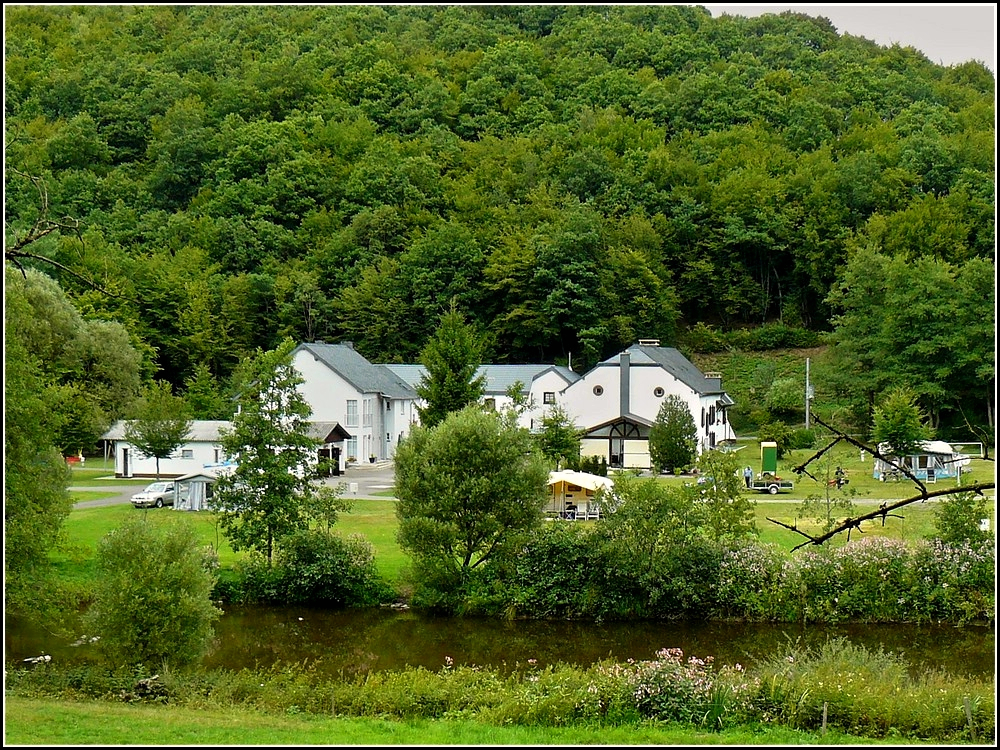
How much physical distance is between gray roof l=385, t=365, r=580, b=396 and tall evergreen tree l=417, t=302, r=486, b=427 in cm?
1057

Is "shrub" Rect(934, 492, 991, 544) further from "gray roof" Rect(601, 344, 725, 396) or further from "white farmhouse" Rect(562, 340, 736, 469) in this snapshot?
"gray roof" Rect(601, 344, 725, 396)

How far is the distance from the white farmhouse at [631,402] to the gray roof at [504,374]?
2810 millimetres

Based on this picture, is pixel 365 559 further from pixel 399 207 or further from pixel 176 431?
pixel 399 207

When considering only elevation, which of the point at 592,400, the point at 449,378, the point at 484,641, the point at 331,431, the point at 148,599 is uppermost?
the point at 449,378

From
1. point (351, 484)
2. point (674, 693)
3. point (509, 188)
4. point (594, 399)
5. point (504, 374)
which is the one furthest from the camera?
point (509, 188)

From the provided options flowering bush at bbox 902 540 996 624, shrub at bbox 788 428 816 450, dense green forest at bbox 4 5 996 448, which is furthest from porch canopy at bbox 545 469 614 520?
dense green forest at bbox 4 5 996 448

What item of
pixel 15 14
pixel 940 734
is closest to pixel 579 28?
pixel 15 14

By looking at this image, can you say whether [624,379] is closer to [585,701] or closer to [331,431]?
[331,431]

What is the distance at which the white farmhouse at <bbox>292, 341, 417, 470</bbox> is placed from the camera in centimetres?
4506

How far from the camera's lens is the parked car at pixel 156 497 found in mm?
30625

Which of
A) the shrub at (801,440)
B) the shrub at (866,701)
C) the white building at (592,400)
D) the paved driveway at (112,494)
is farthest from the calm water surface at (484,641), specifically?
the white building at (592,400)

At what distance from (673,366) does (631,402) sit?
339cm

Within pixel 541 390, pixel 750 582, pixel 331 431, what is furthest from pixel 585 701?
pixel 541 390

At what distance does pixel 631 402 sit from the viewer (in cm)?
4541
